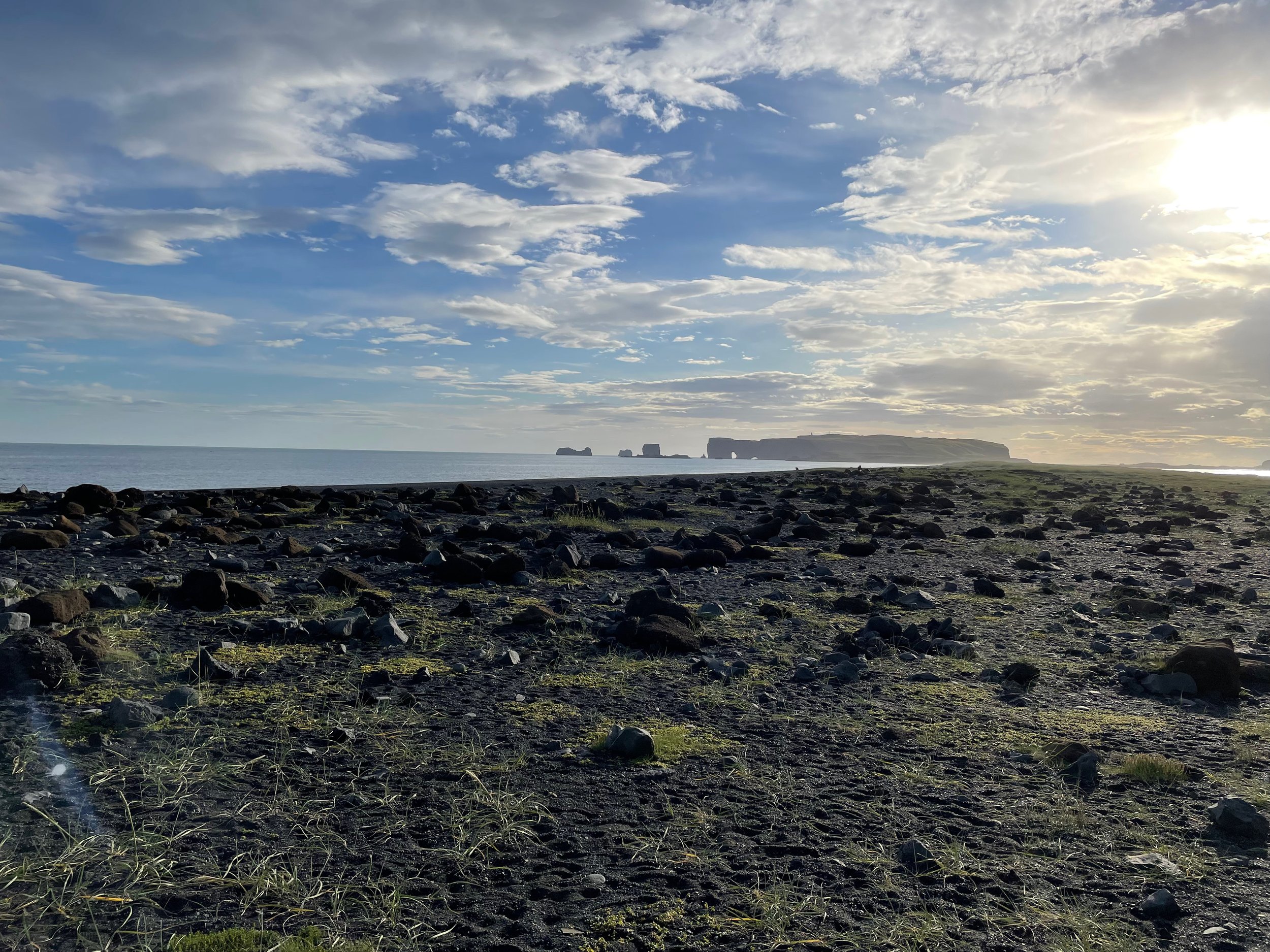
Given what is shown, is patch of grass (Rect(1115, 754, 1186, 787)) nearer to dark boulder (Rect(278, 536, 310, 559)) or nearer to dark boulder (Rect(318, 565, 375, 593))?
dark boulder (Rect(318, 565, 375, 593))

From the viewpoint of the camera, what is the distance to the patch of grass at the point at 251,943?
2.89 meters

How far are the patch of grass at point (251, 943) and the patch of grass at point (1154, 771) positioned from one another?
4.59 m

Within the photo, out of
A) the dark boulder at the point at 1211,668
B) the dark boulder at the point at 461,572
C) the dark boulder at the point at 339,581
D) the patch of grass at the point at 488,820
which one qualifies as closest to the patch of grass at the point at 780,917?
the patch of grass at the point at 488,820

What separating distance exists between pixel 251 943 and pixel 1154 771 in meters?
5.08

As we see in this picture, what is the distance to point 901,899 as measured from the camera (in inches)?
135

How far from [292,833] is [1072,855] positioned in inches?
152

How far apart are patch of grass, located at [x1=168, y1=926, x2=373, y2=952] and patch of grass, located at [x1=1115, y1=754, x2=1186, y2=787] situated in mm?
4589

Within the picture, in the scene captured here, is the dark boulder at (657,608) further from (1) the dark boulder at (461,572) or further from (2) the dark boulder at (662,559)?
(2) the dark boulder at (662,559)

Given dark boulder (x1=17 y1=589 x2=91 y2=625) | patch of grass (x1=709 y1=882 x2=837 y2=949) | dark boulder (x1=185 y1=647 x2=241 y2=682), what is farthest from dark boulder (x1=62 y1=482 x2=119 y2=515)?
patch of grass (x1=709 y1=882 x2=837 y2=949)

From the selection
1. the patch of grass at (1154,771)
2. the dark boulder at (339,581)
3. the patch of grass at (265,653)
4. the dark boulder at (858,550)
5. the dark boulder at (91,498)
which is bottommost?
the patch of grass at (1154,771)

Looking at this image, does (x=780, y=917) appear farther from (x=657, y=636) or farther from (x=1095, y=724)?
(x=657, y=636)

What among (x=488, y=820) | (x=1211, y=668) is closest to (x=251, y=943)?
(x=488, y=820)

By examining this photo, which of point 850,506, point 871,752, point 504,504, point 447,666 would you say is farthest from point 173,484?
point 871,752

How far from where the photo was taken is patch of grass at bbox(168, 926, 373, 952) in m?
2.89
